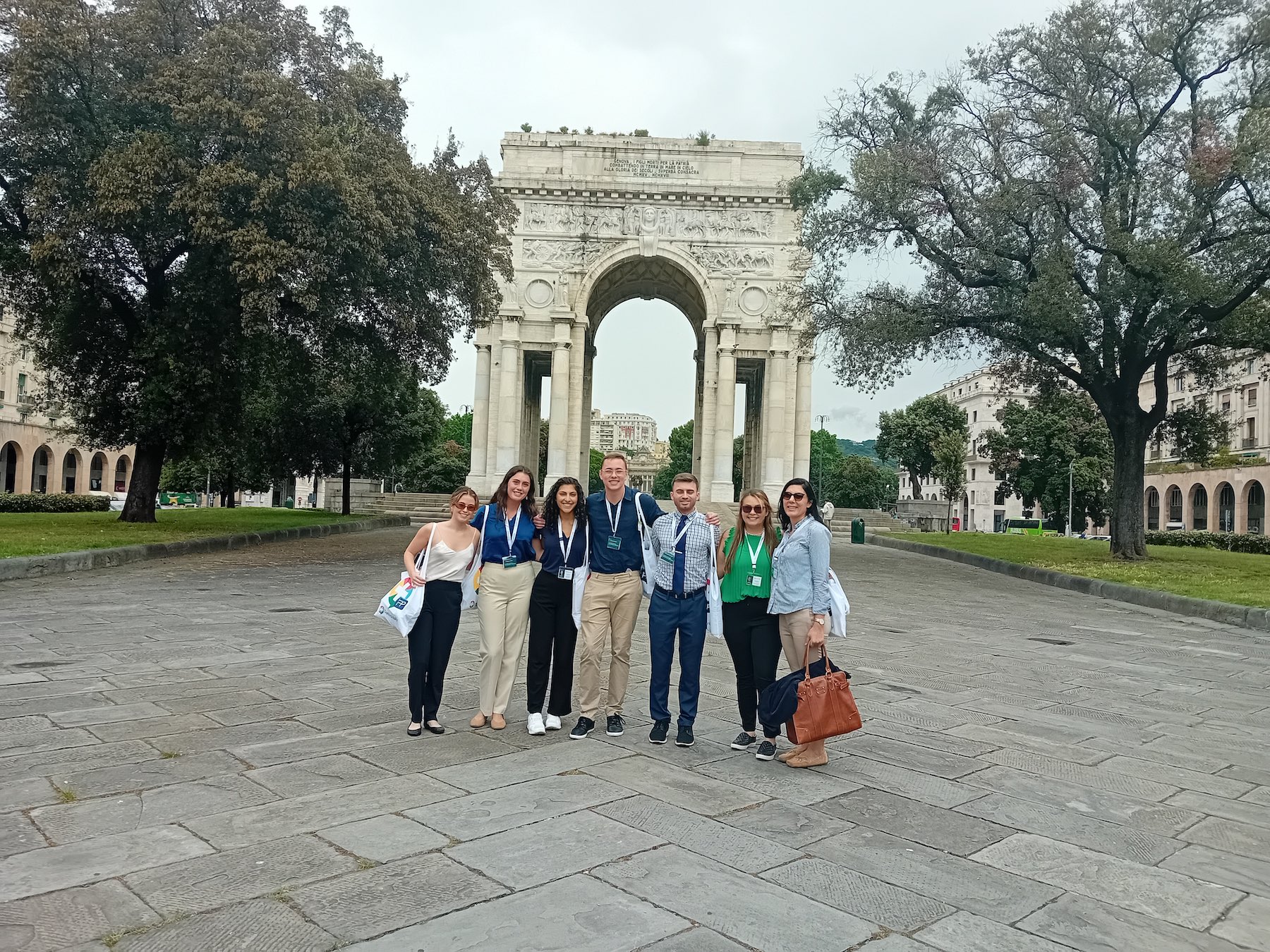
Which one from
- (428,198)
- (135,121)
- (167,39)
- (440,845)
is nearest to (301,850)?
(440,845)

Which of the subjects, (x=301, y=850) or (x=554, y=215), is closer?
(x=301, y=850)

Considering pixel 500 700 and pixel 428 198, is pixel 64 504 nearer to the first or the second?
pixel 428 198

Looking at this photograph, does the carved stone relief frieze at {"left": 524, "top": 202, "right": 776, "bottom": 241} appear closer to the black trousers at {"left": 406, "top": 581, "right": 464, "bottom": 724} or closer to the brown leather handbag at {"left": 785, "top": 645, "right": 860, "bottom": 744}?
the black trousers at {"left": 406, "top": 581, "right": 464, "bottom": 724}

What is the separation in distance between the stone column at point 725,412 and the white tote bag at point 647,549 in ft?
110

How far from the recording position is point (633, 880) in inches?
139

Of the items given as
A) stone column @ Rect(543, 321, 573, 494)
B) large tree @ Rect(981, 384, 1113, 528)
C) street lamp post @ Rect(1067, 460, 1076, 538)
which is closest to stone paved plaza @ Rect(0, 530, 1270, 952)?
stone column @ Rect(543, 321, 573, 494)

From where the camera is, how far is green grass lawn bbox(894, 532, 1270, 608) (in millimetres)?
14609

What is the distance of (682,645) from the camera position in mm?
5664

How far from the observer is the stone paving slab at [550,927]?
3.04m

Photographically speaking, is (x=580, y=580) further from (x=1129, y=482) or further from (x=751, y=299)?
(x=751, y=299)

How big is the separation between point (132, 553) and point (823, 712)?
14750 millimetres

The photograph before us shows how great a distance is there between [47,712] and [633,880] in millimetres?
4348

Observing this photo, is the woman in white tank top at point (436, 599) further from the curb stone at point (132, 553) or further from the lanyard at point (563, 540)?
the curb stone at point (132, 553)

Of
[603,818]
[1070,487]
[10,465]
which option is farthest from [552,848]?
[1070,487]
